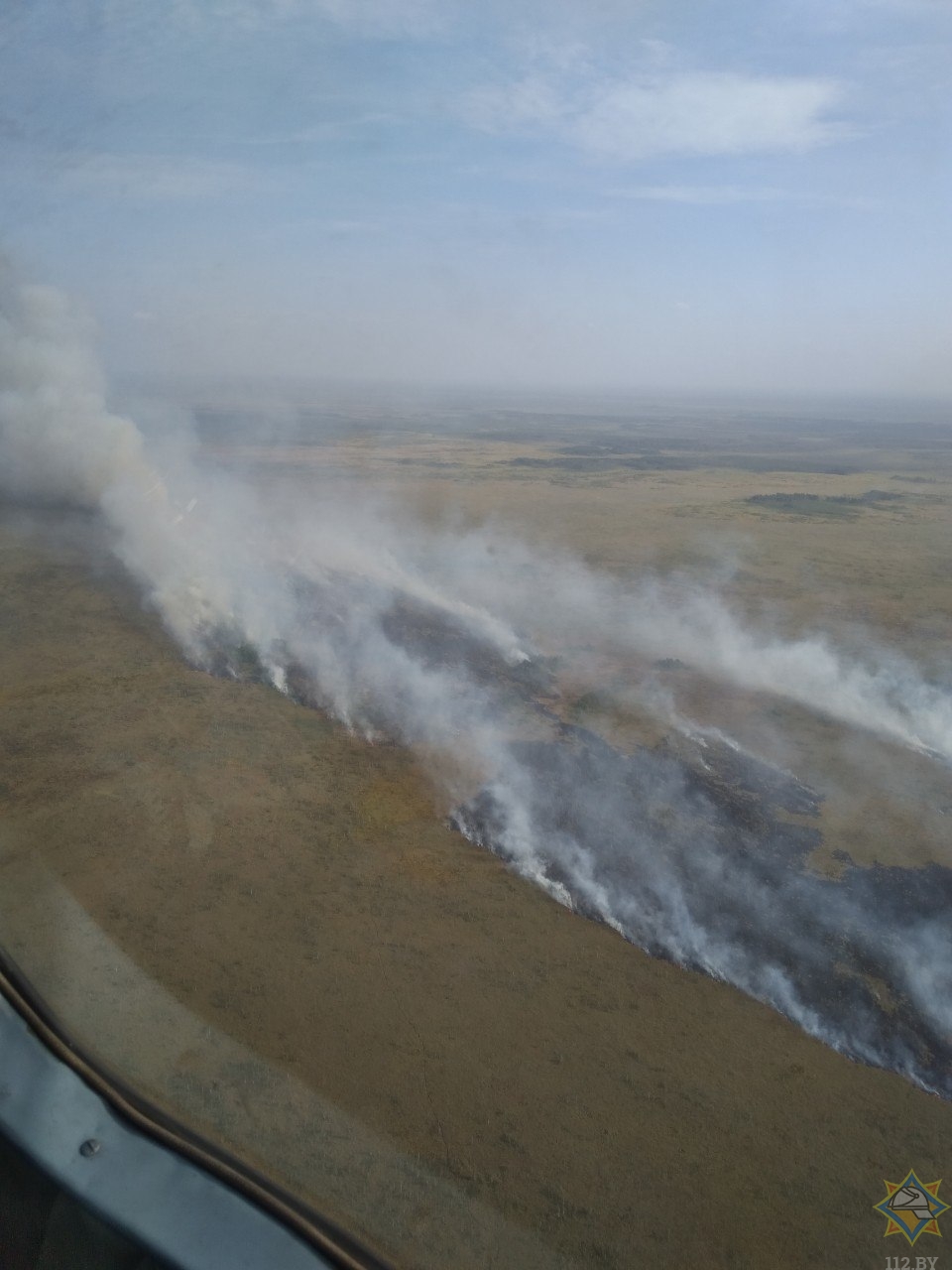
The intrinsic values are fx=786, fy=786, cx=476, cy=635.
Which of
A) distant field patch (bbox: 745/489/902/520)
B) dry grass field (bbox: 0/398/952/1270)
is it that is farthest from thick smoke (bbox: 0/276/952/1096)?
distant field patch (bbox: 745/489/902/520)

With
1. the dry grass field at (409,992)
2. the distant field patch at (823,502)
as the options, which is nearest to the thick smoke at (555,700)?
the dry grass field at (409,992)

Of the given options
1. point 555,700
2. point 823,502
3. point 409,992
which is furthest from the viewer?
point 823,502

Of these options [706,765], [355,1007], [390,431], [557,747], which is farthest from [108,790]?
[390,431]

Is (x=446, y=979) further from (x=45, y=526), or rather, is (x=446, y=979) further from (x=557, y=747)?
(x=45, y=526)
